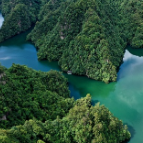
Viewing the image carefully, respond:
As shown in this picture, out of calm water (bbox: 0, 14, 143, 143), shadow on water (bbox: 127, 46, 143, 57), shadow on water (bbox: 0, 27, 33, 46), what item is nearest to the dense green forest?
calm water (bbox: 0, 14, 143, 143)

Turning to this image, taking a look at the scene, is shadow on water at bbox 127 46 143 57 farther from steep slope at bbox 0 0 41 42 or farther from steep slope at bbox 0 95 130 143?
steep slope at bbox 0 0 41 42

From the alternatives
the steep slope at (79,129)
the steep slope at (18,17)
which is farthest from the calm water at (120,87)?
the steep slope at (18,17)

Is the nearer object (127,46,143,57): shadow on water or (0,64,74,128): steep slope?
(0,64,74,128): steep slope

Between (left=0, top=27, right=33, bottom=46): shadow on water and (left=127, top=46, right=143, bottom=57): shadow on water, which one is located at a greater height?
(left=127, top=46, right=143, bottom=57): shadow on water

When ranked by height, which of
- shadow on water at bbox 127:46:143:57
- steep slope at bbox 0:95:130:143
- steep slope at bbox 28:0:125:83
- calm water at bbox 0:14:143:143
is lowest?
steep slope at bbox 0:95:130:143

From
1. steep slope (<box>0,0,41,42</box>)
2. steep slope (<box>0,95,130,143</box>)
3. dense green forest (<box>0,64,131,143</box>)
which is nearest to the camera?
steep slope (<box>0,95,130,143</box>)

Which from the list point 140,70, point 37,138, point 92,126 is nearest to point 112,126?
point 92,126

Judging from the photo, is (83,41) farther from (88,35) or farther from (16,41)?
(16,41)
